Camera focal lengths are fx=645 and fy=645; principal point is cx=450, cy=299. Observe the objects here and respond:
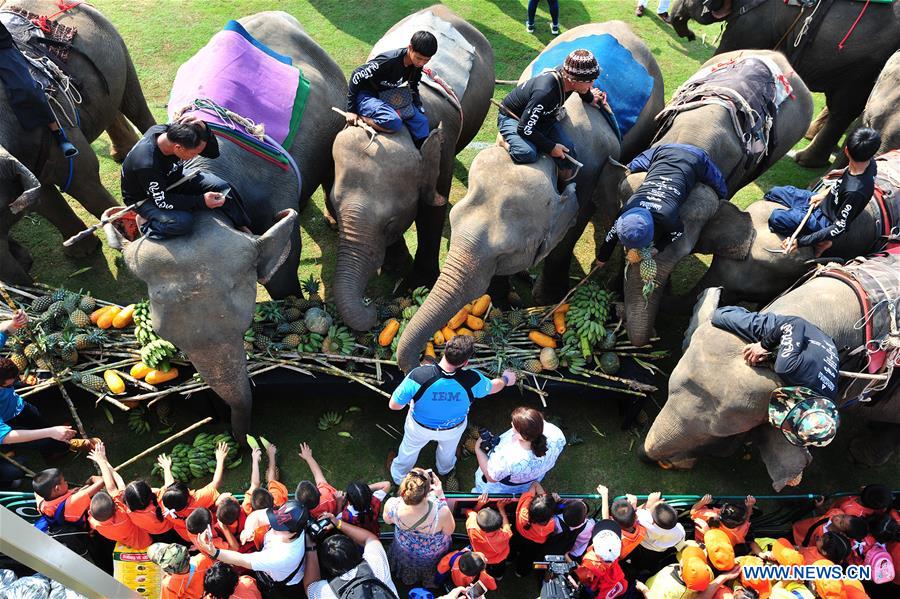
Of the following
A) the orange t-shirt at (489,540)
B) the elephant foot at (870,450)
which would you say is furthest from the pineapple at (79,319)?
the elephant foot at (870,450)

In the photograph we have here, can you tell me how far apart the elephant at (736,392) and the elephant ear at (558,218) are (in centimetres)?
140

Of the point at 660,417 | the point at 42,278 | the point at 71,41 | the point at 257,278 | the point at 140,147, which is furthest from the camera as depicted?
the point at 42,278

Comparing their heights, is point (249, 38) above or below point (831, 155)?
above

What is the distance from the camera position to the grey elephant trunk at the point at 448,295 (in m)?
5.33

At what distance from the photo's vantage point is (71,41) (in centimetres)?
678

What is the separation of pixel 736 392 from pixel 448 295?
92.9 inches

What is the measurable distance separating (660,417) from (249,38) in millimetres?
5387

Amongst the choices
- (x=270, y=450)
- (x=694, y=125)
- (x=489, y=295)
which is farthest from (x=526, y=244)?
(x=270, y=450)

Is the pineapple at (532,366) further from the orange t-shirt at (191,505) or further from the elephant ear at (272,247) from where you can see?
the orange t-shirt at (191,505)

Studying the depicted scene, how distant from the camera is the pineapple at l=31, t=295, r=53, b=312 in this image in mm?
6098

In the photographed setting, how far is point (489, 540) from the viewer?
14.5 ft

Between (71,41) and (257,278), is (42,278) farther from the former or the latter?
(257,278)

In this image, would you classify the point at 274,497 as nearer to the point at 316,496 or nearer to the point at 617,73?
the point at 316,496

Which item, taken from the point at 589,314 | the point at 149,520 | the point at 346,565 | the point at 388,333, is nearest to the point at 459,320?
the point at 388,333
